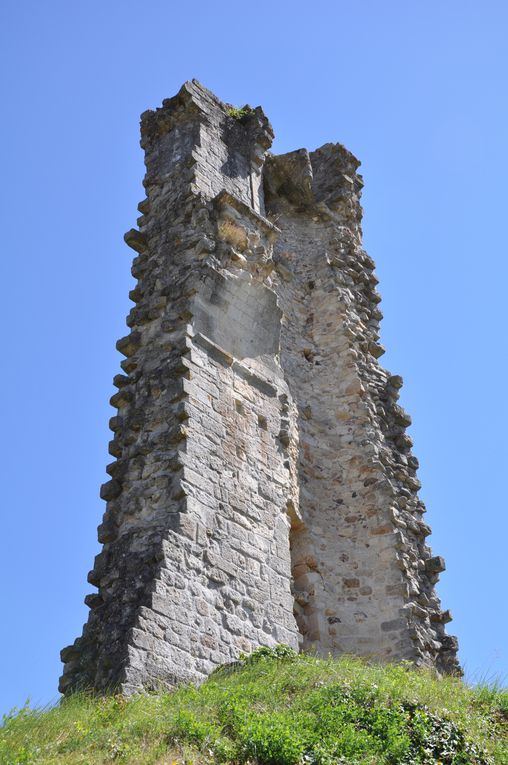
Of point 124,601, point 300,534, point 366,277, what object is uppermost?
point 366,277

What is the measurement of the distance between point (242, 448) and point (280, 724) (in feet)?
12.6

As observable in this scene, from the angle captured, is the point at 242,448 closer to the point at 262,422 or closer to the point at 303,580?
the point at 262,422

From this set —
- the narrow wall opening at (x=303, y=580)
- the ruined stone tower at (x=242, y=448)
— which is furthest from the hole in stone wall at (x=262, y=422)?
the narrow wall opening at (x=303, y=580)

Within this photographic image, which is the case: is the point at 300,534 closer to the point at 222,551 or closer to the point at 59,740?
the point at 222,551

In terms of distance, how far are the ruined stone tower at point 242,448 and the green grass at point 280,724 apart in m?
0.74

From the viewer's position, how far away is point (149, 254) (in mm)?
11094

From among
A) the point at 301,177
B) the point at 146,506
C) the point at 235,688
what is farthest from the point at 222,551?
the point at 301,177

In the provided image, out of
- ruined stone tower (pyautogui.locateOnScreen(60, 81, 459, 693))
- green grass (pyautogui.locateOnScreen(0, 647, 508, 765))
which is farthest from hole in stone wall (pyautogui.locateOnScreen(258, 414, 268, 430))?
green grass (pyautogui.locateOnScreen(0, 647, 508, 765))

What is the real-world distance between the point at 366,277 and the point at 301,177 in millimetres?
1797

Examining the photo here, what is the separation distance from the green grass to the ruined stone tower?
74 centimetres

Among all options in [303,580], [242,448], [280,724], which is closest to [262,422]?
[242,448]

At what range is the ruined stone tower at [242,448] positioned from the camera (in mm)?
8094

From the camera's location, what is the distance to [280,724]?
19.8 feet

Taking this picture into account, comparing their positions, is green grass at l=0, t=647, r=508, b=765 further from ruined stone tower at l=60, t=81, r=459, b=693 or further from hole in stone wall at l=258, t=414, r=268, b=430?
hole in stone wall at l=258, t=414, r=268, b=430
